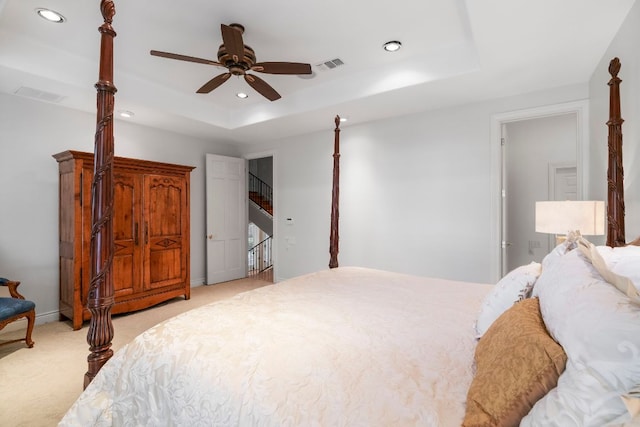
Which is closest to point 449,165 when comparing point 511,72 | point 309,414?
point 511,72

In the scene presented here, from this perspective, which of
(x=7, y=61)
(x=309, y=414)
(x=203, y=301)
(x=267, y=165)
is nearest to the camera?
(x=309, y=414)

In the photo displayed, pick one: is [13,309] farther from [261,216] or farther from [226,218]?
[261,216]

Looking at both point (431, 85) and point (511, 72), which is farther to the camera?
point (431, 85)

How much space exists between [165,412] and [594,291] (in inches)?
52.6

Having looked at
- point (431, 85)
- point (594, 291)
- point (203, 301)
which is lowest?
point (203, 301)

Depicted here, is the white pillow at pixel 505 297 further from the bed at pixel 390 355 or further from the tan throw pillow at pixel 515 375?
the tan throw pillow at pixel 515 375

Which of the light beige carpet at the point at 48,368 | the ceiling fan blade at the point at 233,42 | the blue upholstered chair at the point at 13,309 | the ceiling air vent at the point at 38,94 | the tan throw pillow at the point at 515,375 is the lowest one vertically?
the light beige carpet at the point at 48,368

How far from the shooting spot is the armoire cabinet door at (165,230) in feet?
13.1

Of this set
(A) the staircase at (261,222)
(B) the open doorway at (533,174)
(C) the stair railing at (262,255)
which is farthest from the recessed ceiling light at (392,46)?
(C) the stair railing at (262,255)

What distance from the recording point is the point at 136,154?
450 centimetres

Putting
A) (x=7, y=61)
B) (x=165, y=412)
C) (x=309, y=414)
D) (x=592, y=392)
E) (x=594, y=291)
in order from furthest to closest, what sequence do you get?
(x=7, y=61)
(x=165, y=412)
(x=309, y=414)
(x=594, y=291)
(x=592, y=392)

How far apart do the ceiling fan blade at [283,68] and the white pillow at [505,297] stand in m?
2.07

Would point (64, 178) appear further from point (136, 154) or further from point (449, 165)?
point (449, 165)

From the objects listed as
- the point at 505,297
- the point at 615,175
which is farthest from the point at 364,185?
the point at 505,297
